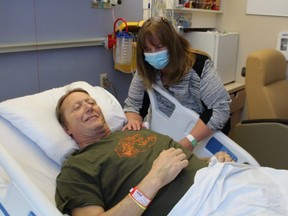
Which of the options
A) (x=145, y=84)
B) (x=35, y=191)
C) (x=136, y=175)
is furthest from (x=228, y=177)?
(x=145, y=84)

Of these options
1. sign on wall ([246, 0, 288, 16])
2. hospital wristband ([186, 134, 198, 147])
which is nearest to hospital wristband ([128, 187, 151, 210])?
hospital wristband ([186, 134, 198, 147])

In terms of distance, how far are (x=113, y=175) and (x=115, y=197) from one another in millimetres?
81

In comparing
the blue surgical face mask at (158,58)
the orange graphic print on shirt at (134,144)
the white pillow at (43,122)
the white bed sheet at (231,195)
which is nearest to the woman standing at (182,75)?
the blue surgical face mask at (158,58)

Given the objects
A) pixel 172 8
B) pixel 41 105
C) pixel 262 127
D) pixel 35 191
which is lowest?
pixel 262 127

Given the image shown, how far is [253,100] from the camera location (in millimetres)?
2301

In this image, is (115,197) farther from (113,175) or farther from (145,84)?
(145,84)

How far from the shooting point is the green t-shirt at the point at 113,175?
45.4 inches

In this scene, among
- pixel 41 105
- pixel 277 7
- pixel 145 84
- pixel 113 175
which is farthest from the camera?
pixel 277 7

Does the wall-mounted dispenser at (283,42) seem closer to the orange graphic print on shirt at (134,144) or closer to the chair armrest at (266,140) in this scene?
the chair armrest at (266,140)

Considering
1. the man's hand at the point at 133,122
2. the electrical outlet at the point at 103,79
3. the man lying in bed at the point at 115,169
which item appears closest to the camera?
the man lying in bed at the point at 115,169

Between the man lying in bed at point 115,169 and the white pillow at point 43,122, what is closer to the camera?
the man lying in bed at point 115,169

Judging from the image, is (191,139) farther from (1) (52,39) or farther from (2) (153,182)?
(1) (52,39)

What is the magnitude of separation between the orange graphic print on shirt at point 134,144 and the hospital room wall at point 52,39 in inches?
39.4

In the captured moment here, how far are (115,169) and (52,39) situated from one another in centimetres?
123
